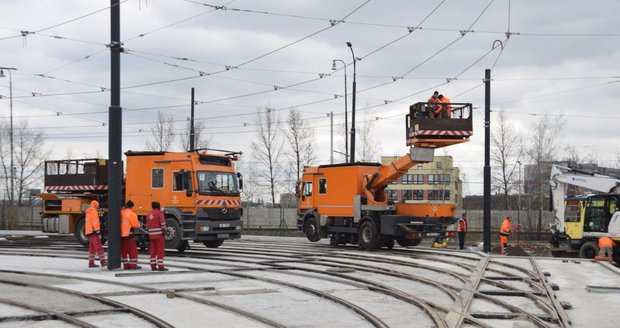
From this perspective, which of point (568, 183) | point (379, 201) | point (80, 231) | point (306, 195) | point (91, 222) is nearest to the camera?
point (91, 222)

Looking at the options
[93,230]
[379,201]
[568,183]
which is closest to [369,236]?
[379,201]

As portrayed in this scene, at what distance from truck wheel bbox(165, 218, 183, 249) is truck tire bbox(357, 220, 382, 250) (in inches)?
258

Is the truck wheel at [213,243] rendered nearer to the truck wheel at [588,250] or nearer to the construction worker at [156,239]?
the construction worker at [156,239]

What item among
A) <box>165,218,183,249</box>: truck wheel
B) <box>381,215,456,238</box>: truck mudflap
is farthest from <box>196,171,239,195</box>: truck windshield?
<box>381,215,456,238</box>: truck mudflap

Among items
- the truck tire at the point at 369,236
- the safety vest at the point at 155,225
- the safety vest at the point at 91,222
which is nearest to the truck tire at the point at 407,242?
the truck tire at the point at 369,236

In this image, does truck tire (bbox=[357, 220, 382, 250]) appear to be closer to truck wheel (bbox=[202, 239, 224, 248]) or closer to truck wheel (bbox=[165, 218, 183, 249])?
truck wheel (bbox=[202, 239, 224, 248])

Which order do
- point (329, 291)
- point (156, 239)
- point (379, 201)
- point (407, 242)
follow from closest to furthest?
point (329, 291) < point (156, 239) < point (379, 201) < point (407, 242)

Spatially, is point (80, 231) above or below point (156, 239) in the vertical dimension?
below

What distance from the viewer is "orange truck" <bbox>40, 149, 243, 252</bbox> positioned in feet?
66.7

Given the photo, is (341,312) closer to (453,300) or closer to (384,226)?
(453,300)

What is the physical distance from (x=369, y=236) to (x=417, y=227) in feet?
5.84

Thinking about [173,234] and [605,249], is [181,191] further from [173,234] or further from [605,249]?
[605,249]

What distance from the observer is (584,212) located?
2533 centimetres

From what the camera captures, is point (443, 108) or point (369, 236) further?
point (369, 236)
